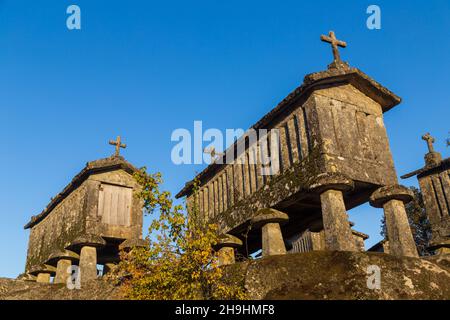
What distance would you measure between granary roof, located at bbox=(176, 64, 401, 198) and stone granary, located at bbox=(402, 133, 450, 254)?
219 inches

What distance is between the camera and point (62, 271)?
1333 cm

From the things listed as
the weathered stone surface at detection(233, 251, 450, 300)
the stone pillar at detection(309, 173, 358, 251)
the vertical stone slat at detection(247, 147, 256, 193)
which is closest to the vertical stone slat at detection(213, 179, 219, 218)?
the vertical stone slat at detection(247, 147, 256, 193)

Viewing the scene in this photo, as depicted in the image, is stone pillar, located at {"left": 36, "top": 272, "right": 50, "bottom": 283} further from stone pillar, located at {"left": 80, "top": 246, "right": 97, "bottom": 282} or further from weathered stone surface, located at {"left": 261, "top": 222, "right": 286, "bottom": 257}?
weathered stone surface, located at {"left": 261, "top": 222, "right": 286, "bottom": 257}

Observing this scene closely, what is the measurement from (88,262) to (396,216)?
834cm

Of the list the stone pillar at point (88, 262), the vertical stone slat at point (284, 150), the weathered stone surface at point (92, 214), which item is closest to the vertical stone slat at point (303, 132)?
the vertical stone slat at point (284, 150)

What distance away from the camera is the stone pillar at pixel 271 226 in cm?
948

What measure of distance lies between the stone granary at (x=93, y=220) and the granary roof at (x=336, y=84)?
4.94 metres

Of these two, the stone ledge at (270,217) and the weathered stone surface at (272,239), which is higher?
the stone ledge at (270,217)

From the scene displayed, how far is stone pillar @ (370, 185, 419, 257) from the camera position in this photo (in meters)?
8.49

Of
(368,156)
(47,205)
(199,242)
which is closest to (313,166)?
(368,156)

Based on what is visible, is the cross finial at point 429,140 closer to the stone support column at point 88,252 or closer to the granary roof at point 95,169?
the granary roof at point 95,169

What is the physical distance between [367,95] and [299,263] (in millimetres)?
5588

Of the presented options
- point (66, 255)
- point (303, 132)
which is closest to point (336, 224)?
point (303, 132)
